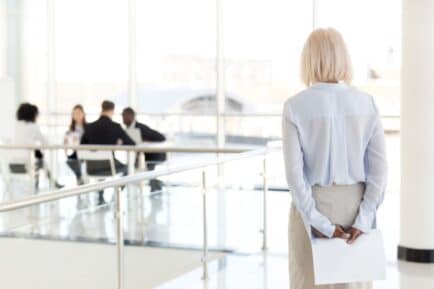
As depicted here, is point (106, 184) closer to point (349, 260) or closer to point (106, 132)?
point (349, 260)

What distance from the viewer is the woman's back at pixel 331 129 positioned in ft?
9.59

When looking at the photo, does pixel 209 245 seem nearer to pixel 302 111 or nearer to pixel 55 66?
pixel 302 111

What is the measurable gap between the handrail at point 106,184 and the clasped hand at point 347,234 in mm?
1237

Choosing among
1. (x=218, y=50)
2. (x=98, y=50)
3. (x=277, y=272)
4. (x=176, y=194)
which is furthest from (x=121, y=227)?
(x=98, y=50)

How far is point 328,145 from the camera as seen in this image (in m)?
2.92

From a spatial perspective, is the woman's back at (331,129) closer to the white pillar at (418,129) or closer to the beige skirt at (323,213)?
the beige skirt at (323,213)

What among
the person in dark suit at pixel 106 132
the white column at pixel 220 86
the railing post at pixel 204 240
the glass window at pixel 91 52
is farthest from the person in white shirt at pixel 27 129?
the railing post at pixel 204 240

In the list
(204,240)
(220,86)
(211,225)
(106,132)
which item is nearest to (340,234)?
(204,240)

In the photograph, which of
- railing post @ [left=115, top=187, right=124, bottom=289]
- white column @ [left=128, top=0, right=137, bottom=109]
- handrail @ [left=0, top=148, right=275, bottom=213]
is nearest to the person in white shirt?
white column @ [left=128, top=0, right=137, bottom=109]

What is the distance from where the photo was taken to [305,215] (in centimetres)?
292

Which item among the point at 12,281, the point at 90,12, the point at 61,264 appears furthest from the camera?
the point at 90,12

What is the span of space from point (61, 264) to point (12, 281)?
1039 mm

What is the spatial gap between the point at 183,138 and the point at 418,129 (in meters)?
6.24

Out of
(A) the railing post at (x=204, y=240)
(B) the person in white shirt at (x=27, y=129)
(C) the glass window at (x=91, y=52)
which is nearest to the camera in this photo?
(A) the railing post at (x=204, y=240)
